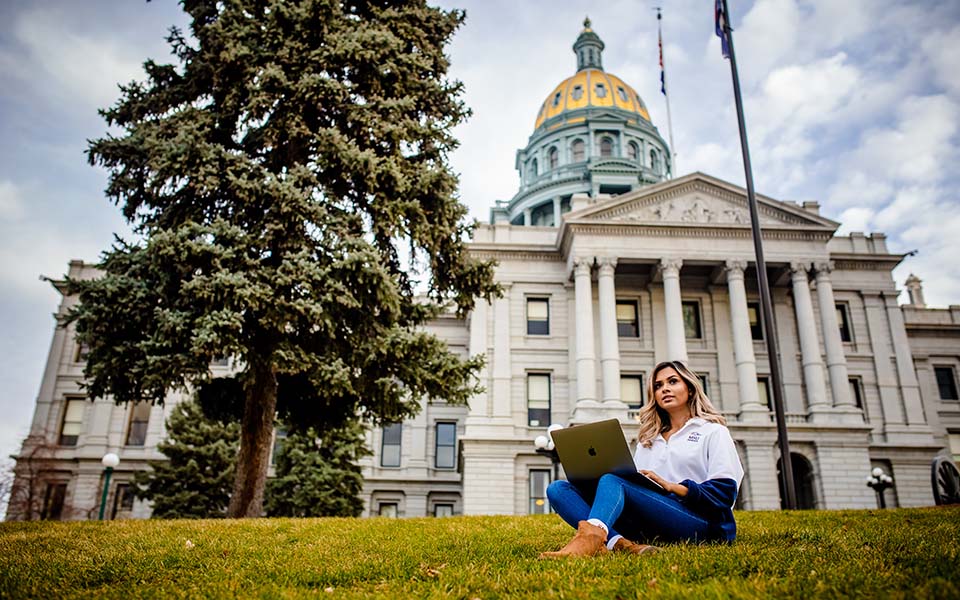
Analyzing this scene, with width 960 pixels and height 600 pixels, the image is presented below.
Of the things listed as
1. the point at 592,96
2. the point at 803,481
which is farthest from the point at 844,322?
the point at 592,96

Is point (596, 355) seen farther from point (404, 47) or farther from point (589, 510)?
point (589, 510)

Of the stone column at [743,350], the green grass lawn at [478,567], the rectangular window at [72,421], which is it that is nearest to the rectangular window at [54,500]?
the rectangular window at [72,421]

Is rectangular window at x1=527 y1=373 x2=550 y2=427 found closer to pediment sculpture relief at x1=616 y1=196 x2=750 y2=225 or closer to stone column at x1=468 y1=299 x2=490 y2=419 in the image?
stone column at x1=468 y1=299 x2=490 y2=419

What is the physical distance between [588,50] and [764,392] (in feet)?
148

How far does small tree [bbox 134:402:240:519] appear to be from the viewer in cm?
2736

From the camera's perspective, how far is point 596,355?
30.7 meters

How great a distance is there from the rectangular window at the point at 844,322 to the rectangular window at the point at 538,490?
16.1 m

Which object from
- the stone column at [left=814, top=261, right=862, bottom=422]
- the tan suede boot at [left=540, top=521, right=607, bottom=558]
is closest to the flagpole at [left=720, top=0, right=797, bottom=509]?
the tan suede boot at [left=540, top=521, right=607, bottom=558]

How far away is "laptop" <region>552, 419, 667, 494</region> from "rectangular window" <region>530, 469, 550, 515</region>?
81.0 ft

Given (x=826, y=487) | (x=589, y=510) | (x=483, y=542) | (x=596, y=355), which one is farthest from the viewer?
(x=596, y=355)

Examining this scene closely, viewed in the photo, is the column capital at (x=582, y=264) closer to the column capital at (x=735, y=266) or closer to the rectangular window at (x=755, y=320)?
the column capital at (x=735, y=266)

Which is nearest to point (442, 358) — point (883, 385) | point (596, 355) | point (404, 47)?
point (404, 47)

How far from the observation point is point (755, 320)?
32719 mm

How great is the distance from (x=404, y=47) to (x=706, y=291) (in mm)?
22687
